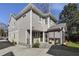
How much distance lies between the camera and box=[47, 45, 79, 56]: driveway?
596 centimetres

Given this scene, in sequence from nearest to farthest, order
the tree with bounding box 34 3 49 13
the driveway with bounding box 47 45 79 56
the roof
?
the driveway with bounding box 47 45 79 56 → the tree with bounding box 34 3 49 13 → the roof

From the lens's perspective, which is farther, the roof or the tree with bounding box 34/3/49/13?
the roof

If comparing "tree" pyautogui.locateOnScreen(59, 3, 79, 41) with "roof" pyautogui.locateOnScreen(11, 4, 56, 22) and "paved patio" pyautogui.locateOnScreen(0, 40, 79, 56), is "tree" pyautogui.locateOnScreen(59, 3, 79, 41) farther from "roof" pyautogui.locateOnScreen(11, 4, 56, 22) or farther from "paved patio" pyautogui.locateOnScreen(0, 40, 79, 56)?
"paved patio" pyautogui.locateOnScreen(0, 40, 79, 56)

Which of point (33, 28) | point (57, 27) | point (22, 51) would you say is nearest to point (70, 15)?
point (57, 27)

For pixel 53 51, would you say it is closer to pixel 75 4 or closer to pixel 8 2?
pixel 75 4

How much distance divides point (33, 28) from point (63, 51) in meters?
1.09

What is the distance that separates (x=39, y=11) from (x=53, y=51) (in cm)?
119

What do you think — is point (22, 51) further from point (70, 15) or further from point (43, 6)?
point (70, 15)

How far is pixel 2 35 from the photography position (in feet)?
20.4

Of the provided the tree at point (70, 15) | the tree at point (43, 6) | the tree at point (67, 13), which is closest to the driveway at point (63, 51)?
the tree at point (70, 15)

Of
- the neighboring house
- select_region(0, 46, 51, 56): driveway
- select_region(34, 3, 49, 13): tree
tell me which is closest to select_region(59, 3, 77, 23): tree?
the neighboring house

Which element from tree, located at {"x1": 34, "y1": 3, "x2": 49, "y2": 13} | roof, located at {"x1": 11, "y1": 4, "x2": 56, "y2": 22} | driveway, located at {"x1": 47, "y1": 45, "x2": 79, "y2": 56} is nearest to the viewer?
driveway, located at {"x1": 47, "y1": 45, "x2": 79, "y2": 56}

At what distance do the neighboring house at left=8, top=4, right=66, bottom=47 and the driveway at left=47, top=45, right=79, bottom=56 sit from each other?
18 cm

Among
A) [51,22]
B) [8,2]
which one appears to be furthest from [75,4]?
[8,2]
